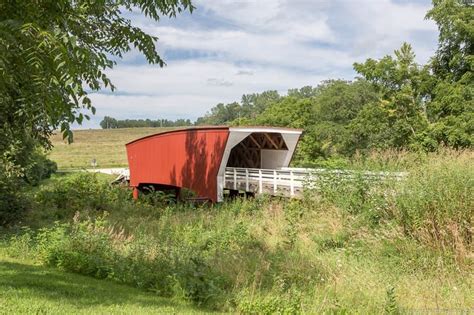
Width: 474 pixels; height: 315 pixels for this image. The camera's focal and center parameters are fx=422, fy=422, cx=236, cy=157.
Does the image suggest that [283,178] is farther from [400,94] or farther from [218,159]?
[400,94]

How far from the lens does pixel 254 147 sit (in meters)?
22.8

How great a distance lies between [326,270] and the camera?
6992 millimetres

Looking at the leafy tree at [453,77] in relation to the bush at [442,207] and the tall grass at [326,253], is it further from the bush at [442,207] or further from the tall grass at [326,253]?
the bush at [442,207]

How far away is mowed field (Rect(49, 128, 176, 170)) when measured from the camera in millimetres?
60594

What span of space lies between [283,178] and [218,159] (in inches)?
128

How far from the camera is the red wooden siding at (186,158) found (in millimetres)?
18422

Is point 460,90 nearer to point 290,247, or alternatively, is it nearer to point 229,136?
point 229,136

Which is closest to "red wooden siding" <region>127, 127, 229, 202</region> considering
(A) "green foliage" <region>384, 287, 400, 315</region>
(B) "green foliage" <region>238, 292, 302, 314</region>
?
(B) "green foliage" <region>238, 292, 302, 314</region>

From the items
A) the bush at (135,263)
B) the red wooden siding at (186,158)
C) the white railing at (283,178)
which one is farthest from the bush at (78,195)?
the bush at (135,263)

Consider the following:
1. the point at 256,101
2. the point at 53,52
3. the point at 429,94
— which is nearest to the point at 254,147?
the point at 429,94

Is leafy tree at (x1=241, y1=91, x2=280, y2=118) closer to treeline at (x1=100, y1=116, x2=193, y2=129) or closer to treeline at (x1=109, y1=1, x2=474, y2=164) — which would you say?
treeline at (x1=100, y1=116, x2=193, y2=129)

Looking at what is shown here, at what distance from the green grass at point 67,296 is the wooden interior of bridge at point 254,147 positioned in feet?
51.8

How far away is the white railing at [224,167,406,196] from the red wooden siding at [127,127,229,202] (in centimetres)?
126

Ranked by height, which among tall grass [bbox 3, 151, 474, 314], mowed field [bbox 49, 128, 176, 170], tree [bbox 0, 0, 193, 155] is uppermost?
tree [bbox 0, 0, 193, 155]
